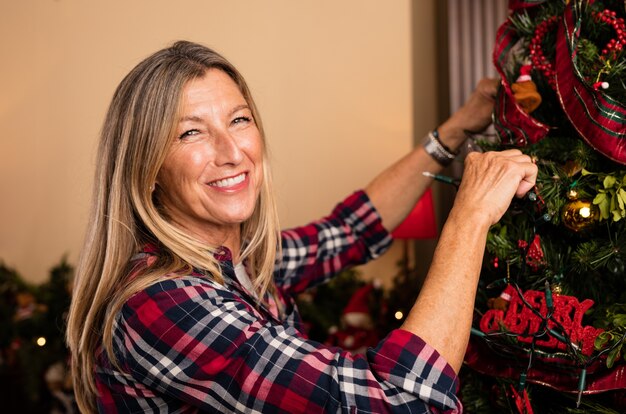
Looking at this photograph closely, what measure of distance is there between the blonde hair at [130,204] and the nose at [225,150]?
101mm

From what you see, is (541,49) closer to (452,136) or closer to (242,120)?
(452,136)

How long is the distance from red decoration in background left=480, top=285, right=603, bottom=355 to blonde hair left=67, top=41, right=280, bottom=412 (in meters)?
0.50

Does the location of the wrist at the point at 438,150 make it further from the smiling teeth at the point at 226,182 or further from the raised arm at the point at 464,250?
the smiling teeth at the point at 226,182

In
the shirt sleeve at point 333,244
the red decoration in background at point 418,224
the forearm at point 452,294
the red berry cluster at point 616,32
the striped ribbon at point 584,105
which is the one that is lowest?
the red decoration in background at point 418,224

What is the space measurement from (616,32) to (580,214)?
0.29 m

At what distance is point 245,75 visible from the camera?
10.2ft

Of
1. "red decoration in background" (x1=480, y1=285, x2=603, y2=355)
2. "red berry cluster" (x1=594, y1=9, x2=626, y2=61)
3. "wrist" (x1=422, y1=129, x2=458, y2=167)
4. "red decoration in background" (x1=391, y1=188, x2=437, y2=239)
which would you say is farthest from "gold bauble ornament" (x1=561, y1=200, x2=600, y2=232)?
"red decoration in background" (x1=391, y1=188, x2=437, y2=239)

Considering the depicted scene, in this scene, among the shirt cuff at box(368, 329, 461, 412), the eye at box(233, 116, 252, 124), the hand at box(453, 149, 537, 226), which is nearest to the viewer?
the shirt cuff at box(368, 329, 461, 412)

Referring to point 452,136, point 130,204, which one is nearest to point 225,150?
point 130,204

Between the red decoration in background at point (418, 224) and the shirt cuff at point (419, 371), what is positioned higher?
the shirt cuff at point (419, 371)

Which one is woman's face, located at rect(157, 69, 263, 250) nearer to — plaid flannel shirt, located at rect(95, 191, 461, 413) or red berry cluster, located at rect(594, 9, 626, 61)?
plaid flannel shirt, located at rect(95, 191, 461, 413)

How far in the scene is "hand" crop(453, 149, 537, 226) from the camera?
40.8 inches

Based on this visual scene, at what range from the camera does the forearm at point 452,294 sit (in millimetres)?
953

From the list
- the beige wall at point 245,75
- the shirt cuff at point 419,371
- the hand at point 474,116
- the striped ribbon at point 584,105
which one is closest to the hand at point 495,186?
the striped ribbon at point 584,105
